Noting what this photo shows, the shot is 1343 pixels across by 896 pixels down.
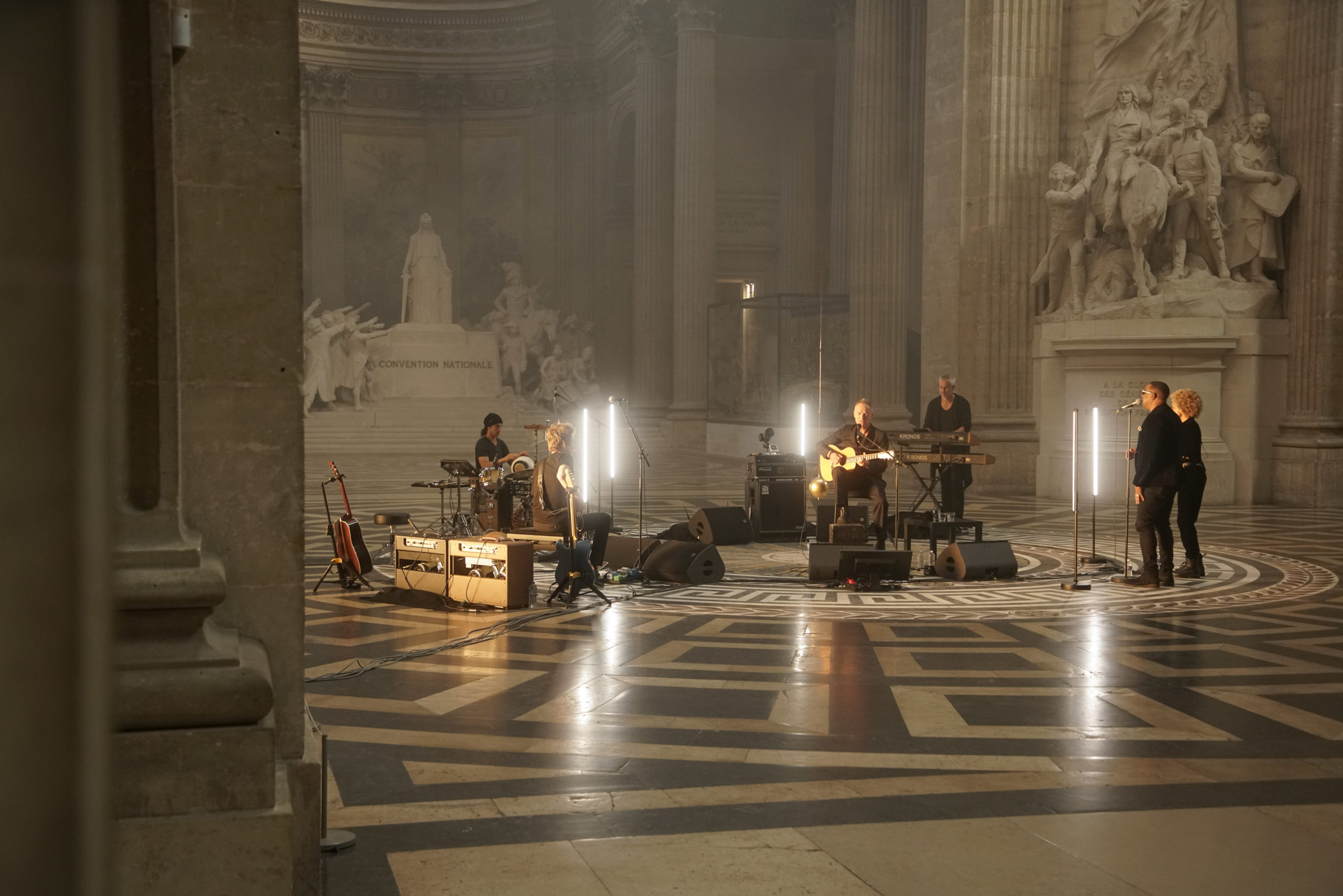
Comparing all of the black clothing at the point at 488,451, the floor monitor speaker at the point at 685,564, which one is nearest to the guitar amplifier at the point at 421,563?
the floor monitor speaker at the point at 685,564

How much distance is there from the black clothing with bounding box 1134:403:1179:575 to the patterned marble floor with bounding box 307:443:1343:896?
0.52 metres

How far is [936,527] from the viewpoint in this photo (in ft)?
39.5

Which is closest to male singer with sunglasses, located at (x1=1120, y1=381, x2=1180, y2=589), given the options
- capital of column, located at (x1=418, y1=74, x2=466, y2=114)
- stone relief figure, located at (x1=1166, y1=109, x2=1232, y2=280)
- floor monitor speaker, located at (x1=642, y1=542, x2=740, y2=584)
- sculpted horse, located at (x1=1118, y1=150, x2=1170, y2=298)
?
floor monitor speaker, located at (x1=642, y1=542, x2=740, y2=584)

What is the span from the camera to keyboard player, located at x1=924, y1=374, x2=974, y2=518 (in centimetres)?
1359

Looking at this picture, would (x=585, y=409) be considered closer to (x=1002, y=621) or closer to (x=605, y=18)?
(x=1002, y=621)

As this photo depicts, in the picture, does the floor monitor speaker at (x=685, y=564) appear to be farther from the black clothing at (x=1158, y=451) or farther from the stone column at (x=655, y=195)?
the stone column at (x=655, y=195)

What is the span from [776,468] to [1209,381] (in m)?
6.97

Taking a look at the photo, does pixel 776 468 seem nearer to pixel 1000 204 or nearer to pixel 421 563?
pixel 421 563

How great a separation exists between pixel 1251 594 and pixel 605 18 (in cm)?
3168

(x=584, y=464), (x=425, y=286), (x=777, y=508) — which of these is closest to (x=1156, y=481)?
(x=777, y=508)

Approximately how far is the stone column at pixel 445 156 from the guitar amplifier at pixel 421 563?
106 ft

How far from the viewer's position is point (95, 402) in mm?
1225

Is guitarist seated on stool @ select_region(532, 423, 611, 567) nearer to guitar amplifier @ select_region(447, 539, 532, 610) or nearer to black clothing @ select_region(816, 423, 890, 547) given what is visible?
guitar amplifier @ select_region(447, 539, 532, 610)

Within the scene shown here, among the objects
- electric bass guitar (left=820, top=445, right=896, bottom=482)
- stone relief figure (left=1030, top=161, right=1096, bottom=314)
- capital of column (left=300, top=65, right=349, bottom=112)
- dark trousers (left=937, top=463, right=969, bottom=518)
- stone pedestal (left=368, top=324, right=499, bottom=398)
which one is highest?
capital of column (left=300, top=65, right=349, bottom=112)
